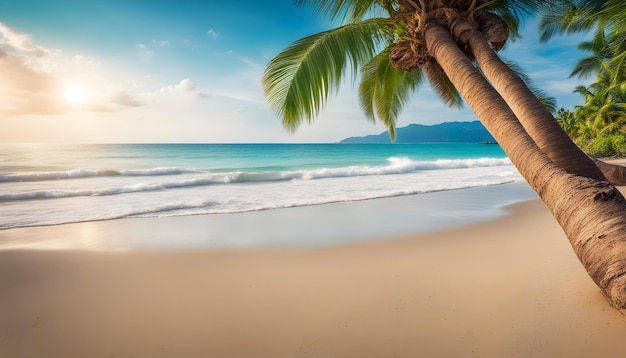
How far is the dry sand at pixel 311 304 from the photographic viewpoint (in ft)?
6.58

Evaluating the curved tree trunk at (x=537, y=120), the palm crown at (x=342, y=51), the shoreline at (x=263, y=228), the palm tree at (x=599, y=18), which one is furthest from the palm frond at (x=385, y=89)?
the curved tree trunk at (x=537, y=120)

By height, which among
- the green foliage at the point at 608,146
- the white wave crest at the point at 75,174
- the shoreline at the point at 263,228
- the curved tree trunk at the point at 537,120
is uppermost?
the green foliage at the point at 608,146

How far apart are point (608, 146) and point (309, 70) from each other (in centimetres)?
2732

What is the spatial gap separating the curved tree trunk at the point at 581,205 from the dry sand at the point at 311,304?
24.5 inches

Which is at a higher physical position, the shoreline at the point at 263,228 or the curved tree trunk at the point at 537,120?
the curved tree trunk at the point at 537,120

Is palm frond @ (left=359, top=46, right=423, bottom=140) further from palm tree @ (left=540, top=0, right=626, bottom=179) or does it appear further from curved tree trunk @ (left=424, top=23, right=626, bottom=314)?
curved tree trunk @ (left=424, top=23, right=626, bottom=314)

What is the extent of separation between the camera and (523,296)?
2.53m

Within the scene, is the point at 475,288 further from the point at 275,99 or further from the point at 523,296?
the point at 275,99

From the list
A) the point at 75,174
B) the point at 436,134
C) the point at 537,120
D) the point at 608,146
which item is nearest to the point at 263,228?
the point at 537,120

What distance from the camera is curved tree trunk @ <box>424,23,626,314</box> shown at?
1.57 m

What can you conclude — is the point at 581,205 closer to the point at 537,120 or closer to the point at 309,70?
the point at 537,120

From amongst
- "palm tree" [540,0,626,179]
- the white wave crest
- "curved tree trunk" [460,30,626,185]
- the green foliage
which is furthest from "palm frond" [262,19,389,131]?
the green foliage

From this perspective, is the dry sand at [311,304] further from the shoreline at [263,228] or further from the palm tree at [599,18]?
the palm tree at [599,18]

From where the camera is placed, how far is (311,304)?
2.56 meters
